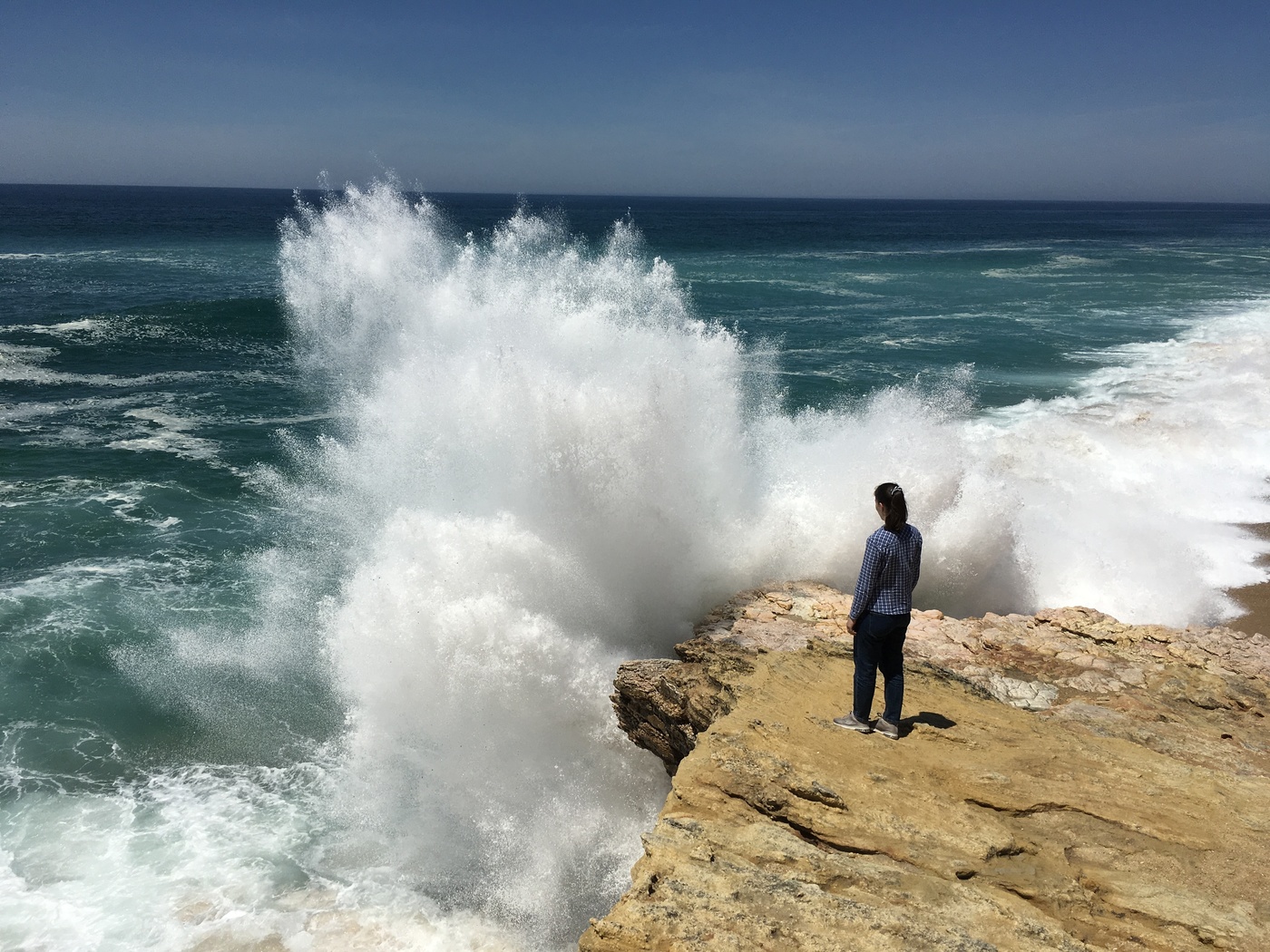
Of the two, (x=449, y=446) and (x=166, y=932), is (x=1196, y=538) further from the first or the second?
(x=166, y=932)

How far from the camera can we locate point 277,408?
17.9 meters

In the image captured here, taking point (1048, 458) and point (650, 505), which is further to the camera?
point (1048, 458)

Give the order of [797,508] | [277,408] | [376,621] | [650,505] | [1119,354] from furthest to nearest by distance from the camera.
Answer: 1. [1119,354]
2. [277,408]
3. [797,508]
4. [650,505]
5. [376,621]

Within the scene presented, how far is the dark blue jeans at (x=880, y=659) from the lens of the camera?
476 cm

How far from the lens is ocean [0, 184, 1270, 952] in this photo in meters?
6.30

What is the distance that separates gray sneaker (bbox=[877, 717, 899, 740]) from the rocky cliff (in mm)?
68

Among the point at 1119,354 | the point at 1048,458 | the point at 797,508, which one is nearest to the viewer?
the point at 797,508

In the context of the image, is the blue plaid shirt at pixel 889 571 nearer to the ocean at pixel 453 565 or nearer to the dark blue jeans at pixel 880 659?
the dark blue jeans at pixel 880 659

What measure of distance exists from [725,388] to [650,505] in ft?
8.48

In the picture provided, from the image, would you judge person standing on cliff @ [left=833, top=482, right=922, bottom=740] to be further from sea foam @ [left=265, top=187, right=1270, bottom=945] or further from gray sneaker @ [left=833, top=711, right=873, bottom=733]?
sea foam @ [left=265, top=187, right=1270, bottom=945]

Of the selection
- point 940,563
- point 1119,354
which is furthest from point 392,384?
point 1119,354

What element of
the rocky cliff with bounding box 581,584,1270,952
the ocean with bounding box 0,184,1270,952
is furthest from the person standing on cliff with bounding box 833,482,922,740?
the ocean with bounding box 0,184,1270,952

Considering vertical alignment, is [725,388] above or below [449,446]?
above

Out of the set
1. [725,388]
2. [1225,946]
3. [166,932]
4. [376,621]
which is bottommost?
[166,932]
